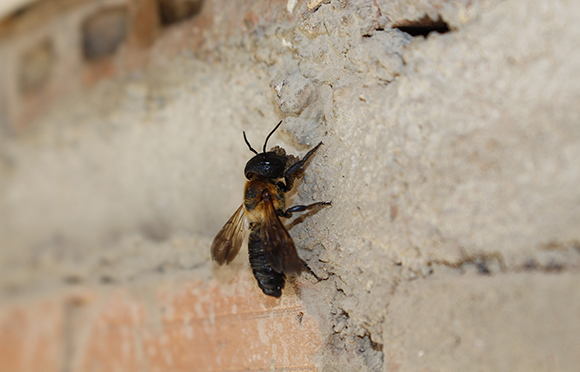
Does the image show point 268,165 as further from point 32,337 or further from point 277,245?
point 32,337

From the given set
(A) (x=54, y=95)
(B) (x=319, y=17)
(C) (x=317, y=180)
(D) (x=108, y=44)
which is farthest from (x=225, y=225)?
(A) (x=54, y=95)

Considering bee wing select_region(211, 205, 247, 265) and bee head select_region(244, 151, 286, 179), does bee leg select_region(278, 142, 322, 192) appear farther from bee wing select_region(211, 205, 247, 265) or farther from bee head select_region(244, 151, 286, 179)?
bee wing select_region(211, 205, 247, 265)

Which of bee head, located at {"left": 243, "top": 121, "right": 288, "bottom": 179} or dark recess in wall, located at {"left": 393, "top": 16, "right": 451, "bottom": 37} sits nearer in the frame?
dark recess in wall, located at {"left": 393, "top": 16, "right": 451, "bottom": 37}

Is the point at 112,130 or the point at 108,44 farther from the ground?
the point at 108,44

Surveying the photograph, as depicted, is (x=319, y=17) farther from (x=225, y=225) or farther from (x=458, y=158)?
(x=225, y=225)

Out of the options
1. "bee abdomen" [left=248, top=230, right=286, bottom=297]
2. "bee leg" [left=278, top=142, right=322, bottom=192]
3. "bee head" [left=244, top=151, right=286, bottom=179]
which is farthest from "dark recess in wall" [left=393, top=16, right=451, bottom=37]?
"bee abdomen" [left=248, top=230, right=286, bottom=297]

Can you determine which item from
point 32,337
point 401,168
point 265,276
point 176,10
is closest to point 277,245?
point 265,276
